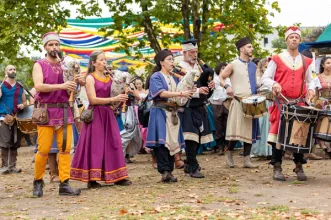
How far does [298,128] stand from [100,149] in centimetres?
263

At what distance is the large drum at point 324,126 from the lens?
9172mm

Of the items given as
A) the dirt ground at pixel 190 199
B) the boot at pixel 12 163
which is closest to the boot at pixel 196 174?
the dirt ground at pixel 190 199

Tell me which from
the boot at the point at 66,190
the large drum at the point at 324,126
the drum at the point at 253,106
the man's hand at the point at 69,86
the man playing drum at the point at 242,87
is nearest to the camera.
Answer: the man's hand at the point at 69,86

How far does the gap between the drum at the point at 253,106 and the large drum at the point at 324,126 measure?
2.13 metres

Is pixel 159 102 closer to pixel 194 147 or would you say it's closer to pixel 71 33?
pixel 194 147

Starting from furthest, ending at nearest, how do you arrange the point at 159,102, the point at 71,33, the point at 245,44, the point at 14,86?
the point at 71,33 → the point at 14,86 → the point at 245,44 → the point at 159,102

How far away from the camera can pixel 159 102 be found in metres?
10.3

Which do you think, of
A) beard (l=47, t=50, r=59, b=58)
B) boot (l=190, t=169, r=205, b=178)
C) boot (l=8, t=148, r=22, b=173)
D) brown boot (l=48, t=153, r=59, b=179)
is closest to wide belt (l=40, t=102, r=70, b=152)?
beard (l=47, t=50, r=59, b=58)

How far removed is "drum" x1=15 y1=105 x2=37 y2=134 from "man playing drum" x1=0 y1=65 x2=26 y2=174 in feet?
0.29

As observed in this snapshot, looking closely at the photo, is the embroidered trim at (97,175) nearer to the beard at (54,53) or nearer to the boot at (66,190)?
the boot at (66,190)

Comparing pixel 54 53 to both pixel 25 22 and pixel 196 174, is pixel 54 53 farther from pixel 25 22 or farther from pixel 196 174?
pixel 25 22

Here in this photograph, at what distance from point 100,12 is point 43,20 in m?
1.67

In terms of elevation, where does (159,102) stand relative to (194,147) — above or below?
above

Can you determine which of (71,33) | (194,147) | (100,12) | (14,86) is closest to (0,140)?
(14,86)
